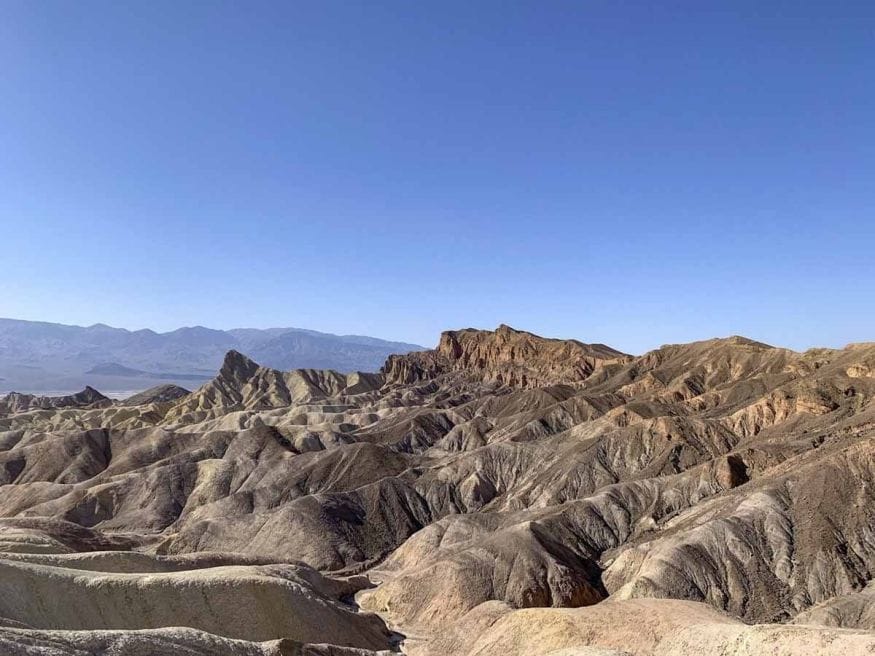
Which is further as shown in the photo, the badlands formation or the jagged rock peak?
the jagged rock peak

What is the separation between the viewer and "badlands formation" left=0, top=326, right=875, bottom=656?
112 ft

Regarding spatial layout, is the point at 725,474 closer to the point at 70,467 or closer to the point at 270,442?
the point at 270,442

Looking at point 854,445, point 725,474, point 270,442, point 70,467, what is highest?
point 854,445

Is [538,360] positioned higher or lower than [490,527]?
higher

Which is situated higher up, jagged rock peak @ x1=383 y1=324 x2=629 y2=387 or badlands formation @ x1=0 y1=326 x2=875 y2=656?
jagged rock peak @ x1=383 y1=324 x2=629 y2=387

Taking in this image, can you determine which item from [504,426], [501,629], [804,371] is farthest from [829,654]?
[504,426]

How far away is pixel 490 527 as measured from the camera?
72062 mm

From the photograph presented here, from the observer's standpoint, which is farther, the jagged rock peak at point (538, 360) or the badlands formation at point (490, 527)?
the jagged rock peak at point (538, 360)

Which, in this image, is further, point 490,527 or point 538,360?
point 538,360

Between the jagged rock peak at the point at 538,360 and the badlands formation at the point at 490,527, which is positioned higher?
the jagged rock peak at the point at 538,360

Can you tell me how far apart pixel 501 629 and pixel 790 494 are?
3380cm

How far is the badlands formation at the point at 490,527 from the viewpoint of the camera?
112 feet

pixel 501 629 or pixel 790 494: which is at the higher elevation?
pixel 790 494

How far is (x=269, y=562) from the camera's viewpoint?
58969mm
